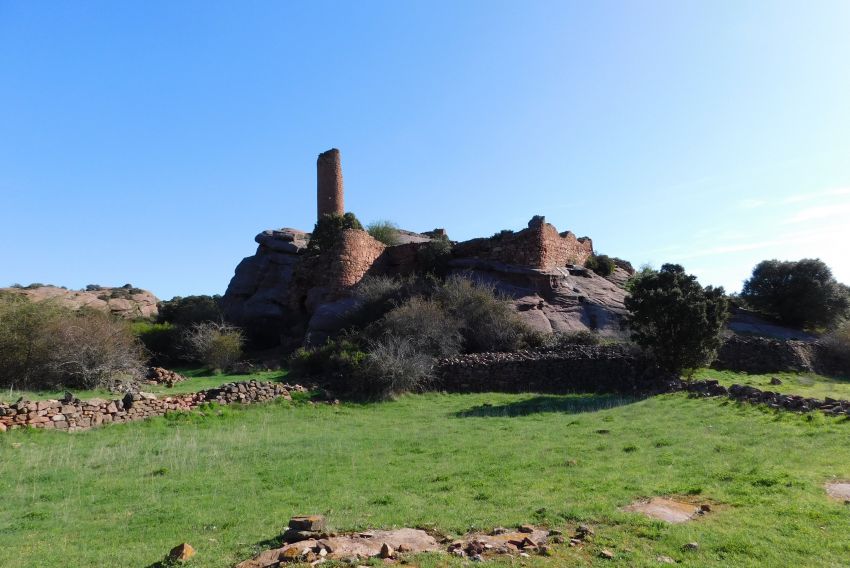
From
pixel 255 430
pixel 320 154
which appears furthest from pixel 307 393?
pixel 320 154

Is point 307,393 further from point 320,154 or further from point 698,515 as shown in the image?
point 320,154

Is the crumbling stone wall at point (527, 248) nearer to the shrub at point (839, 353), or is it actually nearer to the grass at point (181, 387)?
the shrub at point (839, 353)

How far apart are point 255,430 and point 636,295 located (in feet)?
43.6

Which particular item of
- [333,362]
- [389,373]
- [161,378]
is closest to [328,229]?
[161,378]

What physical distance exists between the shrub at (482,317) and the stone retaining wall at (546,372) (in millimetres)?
3303

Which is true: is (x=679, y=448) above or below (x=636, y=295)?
below

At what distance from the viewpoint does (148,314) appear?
43500 millimetres

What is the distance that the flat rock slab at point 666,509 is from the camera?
6.69 meters

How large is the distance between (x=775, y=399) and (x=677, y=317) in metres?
4.78

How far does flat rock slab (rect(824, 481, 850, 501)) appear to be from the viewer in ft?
24.1

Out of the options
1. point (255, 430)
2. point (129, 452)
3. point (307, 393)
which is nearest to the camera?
point (129, 452)

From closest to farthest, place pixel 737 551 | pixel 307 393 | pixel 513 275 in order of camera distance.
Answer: pixel 737 551 → pixel 307 393 → pixel 513 275

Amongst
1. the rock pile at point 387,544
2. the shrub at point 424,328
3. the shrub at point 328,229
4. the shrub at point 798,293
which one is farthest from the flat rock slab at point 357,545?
the shrub at point 798,293

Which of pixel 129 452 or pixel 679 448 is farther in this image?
pixel 129 452
